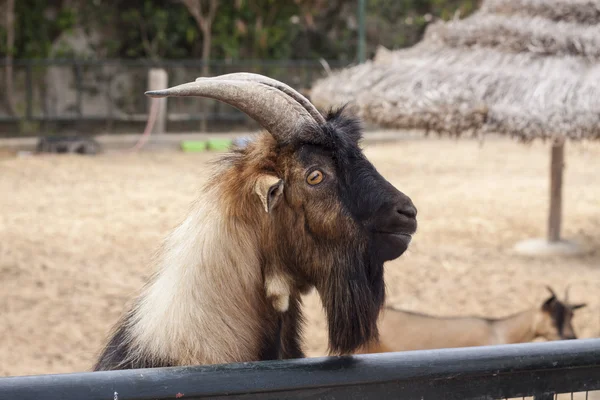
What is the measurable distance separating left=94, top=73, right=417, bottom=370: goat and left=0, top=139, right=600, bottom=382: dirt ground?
148 centimetres

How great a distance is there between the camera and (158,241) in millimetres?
5180

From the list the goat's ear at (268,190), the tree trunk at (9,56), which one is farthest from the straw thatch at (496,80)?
the tree trunk at (9,56)

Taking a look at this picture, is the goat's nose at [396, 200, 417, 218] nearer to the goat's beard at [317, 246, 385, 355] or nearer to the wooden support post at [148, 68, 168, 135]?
the goat's beard at [317, 246, 385, 355]

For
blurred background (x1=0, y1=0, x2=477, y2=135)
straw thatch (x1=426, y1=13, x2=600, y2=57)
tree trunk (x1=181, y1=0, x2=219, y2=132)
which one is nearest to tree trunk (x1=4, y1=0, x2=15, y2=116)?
blurred background (x1=0, y1=0, x2=477, y2=135)

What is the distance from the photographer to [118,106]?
1648 cm

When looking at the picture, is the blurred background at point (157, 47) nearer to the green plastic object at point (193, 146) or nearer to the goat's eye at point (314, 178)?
the green plastic object at point (193, 146)

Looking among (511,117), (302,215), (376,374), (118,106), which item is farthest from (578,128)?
(118,106)

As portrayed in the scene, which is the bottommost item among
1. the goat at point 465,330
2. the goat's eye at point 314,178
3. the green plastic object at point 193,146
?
the goat at point 465,330

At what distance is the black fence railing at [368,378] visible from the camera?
1.63 metres

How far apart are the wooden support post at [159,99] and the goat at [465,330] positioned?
10096 mm

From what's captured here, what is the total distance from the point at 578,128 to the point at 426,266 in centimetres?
185

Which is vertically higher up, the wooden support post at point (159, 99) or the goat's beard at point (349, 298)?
the wooden support post at point (159, 99)

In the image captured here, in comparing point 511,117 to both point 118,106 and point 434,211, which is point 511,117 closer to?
point 434,211

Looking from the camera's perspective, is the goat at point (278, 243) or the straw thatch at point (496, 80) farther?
the straw thatch at point (496, 80)
